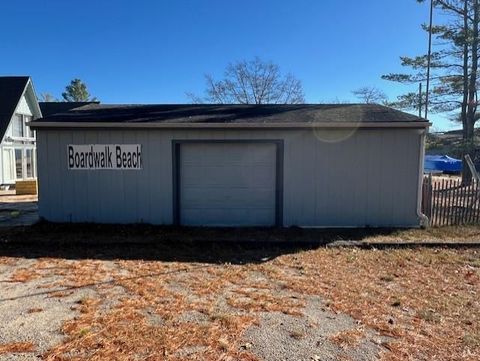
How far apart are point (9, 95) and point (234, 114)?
16394 millimetres

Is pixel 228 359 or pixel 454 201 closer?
pixel 228 359

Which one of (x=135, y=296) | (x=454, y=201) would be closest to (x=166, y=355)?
(x=135, y=296)

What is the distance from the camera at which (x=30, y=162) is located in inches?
816

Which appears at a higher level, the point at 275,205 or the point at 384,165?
the point at 384,165

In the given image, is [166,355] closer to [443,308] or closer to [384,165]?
[443,308]

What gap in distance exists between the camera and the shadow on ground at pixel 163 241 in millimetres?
6273

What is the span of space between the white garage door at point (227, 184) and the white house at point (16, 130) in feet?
45.5

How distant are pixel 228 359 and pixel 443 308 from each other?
2629 millimetres

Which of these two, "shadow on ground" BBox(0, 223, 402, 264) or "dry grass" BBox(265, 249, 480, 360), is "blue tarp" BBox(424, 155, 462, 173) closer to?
"shadow on ground" BBox(0, 223, 402, 264)

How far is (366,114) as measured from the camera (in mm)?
8578

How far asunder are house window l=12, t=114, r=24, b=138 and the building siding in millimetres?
13503

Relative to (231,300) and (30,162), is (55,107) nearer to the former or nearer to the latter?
(30,162)

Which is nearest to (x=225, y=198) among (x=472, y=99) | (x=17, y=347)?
(x=17, y=347)

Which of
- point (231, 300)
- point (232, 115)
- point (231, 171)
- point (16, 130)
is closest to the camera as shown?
point (231, 300)
